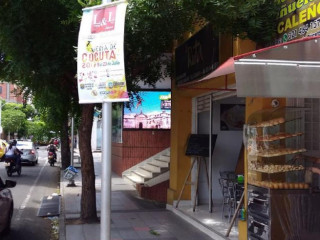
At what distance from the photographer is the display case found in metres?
6.12

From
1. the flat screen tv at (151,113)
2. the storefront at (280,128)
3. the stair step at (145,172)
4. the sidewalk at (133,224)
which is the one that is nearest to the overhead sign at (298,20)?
the storefront at (280,128)

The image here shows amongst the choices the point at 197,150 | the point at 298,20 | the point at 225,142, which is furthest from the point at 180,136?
the point at 298,20

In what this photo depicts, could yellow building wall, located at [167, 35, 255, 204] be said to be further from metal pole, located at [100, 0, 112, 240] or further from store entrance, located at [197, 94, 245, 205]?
metal pole, located at [100, 0, 112, 240]

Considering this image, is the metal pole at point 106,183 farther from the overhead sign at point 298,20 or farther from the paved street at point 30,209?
the paved street at point 30,209

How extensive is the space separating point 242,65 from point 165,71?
6.85 metres

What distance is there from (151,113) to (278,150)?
12309 millimetres

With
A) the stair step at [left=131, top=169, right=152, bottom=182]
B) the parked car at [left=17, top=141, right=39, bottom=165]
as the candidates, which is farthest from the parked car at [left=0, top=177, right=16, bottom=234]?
the parked car at [left=17, top=141, right=39, bottom=165]

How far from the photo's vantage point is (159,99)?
1830cm

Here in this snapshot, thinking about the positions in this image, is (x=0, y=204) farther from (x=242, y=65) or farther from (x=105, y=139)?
(x=242, y=65)

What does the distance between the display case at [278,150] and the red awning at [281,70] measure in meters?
1.46

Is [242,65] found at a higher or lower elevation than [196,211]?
higher

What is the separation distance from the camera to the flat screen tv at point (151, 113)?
1827 centimetres

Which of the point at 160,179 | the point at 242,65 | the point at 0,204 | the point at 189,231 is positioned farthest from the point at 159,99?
the point at 242,65

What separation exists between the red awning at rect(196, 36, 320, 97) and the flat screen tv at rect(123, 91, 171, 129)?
13541 millimetres
